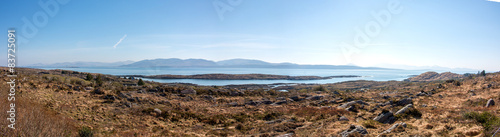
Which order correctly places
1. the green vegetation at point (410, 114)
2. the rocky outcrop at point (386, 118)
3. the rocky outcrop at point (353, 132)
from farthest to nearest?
the green vegetation at point (410, 114) → the rocky outcrop at point (386, 118) → the rocky outcrop at point (353, 132)

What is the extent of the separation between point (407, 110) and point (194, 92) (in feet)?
74.1

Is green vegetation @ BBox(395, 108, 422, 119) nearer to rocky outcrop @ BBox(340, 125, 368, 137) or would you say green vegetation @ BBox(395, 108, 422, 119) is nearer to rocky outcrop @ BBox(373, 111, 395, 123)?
rocky outcrop @ BBox(373, 111, 395, 123)

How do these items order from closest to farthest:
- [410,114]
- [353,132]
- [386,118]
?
[353,132] < [386,118] < [410,114]

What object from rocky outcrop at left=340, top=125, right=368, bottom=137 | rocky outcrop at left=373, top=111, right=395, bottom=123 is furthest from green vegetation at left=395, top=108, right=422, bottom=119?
rocky outcrop at left=340, top=125, right=368, bottom=137

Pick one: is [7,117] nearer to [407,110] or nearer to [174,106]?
[174,106]

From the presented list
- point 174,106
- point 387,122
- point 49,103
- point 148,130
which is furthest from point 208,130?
point 387,122

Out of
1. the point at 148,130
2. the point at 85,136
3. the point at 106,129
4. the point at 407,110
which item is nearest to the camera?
the point at 85,136

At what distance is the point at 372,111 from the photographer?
1808 cm

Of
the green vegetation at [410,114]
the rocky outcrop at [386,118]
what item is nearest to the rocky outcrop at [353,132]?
the rocky outcrop at [386,118]

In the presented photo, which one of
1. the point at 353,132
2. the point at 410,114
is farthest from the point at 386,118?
the point at 353,132

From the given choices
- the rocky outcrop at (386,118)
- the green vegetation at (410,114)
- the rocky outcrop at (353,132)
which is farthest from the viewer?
the green vegetation at (410,114)

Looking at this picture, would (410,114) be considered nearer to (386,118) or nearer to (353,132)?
(386,118)

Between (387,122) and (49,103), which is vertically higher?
(49,103)

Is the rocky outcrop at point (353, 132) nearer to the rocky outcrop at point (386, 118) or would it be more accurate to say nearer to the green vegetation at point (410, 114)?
the rocky outcrop at point (386, 118)
